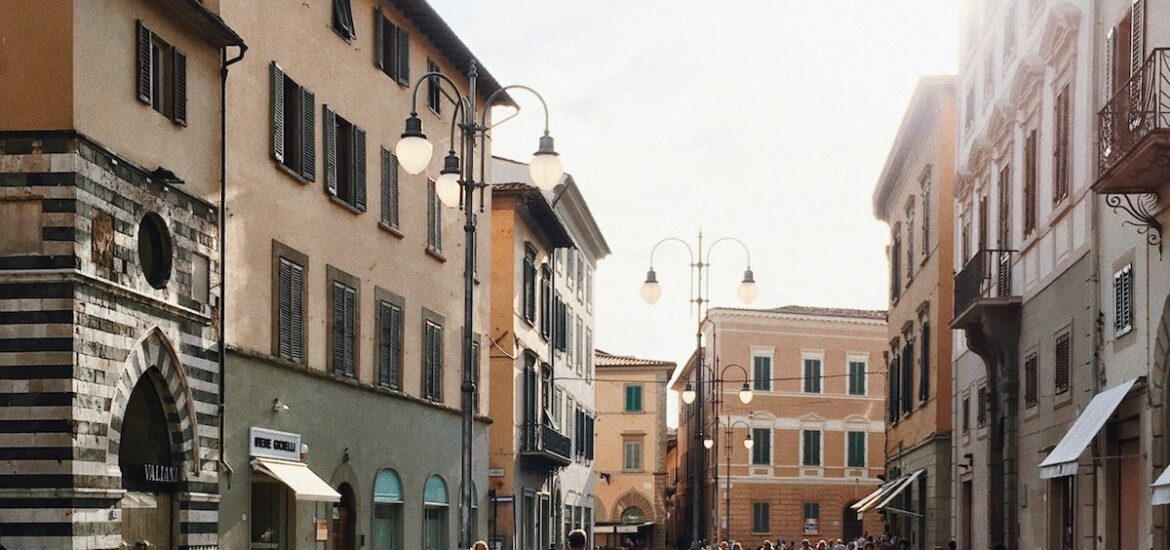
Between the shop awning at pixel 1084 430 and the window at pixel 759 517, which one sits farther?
the window at pixel 759 517

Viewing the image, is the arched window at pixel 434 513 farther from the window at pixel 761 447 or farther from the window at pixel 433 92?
the window at pixel 761 447

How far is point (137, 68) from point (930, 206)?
2394 centimetres

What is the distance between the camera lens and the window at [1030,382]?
2583 centimetres

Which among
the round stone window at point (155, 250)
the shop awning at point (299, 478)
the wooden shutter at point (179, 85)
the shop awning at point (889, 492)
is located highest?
the wooden shutter at point (179, 85)

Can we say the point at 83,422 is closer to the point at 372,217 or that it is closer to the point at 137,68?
the point at 137,68

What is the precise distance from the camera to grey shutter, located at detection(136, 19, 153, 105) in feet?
62.2

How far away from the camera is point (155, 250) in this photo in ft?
64.5

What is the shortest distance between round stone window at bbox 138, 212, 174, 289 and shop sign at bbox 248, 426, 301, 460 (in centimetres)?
360

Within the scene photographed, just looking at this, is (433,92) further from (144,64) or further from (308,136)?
(144,64)

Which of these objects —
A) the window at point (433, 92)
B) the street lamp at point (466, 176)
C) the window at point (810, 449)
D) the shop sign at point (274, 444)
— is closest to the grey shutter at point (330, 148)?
the shop sign at point (274, 444)

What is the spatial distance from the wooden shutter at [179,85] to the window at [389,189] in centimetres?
887

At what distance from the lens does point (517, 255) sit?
44812 millimetres

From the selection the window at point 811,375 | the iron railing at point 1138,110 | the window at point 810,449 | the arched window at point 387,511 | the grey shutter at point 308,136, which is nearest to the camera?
the iron railing at point 1138,110

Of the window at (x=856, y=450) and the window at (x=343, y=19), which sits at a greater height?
the window at (x=343, y=19)
